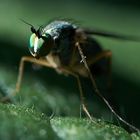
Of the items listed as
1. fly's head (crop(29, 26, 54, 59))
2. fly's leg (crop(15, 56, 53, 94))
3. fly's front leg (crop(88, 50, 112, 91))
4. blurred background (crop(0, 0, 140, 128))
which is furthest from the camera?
fly's front leg (crop(88, 50, 112, 91))

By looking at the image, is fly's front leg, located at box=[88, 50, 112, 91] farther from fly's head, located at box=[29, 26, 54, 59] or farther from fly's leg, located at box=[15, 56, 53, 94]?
fly's head, located at box=[29, 26, 54, 59]

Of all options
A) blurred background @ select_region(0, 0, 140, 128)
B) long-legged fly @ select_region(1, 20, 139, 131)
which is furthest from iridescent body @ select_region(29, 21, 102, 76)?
blurred background @ select_region(0, 0, 140, 128)

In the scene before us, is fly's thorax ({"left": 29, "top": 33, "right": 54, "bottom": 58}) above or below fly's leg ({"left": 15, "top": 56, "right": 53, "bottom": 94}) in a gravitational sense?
above

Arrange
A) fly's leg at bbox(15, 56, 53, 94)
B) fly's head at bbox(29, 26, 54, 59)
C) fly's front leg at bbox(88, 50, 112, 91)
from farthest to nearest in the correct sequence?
1. fly's front leg at bbox(88, 50, 112, 91)
2. fly's leg at bbox(15, 56, 53, 94)
3. fly's head at bbox(29, 26, 54, 59)

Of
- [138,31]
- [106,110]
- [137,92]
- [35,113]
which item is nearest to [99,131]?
[35,113]

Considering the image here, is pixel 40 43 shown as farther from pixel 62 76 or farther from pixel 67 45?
pixel 62 76

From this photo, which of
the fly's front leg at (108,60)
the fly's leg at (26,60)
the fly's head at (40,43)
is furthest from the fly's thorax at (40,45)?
the fly's front leg at (108,60)

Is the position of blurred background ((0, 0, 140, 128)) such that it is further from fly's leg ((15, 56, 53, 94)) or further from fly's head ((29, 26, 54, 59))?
fly's head ((29, 26, 54, 59))

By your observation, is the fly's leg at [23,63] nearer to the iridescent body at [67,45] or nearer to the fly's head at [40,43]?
the iridescent body at [67,45]

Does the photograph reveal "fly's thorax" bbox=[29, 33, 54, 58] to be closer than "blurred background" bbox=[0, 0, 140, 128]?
Yes
